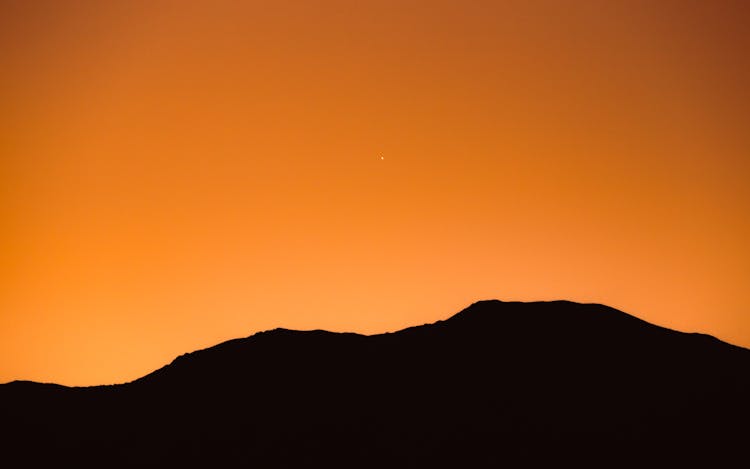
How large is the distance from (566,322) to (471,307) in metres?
5.71

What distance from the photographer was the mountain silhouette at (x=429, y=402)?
35.5m

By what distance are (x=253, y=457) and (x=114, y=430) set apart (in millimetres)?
10318

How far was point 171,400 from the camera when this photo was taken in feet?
153

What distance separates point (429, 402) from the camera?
40031 mm

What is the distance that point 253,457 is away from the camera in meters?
38.1

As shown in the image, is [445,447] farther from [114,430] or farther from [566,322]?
[114,430]

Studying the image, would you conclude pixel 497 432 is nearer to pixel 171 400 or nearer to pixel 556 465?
pixel 556 465

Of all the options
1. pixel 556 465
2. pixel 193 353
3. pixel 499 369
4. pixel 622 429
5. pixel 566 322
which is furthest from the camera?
pixel 193 353

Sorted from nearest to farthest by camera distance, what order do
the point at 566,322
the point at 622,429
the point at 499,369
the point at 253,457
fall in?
the point at 622,429 < the point at 253,457 < the point at 499,369 < the point at 566,322

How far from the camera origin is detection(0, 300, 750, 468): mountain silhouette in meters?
35.5

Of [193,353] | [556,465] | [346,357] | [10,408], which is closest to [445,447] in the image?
[556,465]

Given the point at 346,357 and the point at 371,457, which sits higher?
the point at 346,357

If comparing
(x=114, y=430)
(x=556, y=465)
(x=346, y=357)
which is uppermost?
(x=346, y=357)

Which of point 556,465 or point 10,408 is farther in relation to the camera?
point 10,408
